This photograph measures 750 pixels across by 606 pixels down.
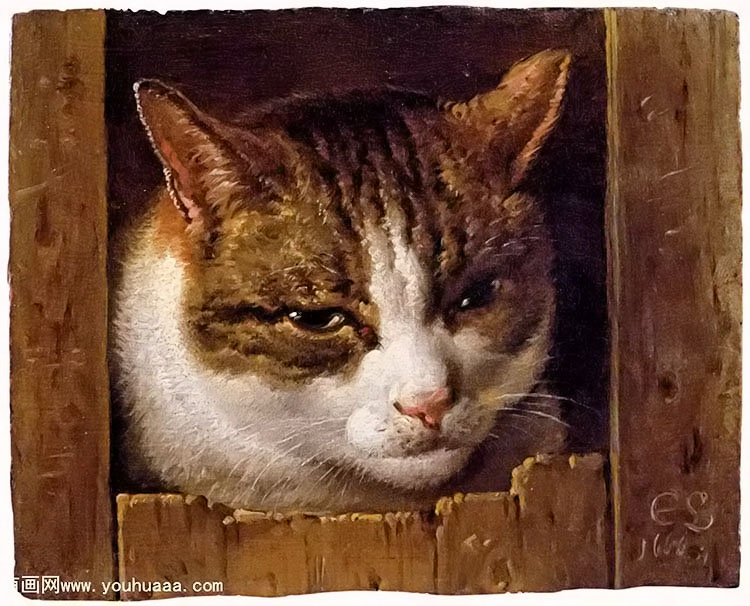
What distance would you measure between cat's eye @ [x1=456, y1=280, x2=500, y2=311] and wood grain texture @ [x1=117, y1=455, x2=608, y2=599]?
227 mm

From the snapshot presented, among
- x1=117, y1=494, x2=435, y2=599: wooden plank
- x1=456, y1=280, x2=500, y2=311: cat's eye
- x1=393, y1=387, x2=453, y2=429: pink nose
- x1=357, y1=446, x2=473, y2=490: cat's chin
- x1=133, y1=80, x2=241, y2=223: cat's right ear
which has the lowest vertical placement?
x1=117, y1=494, x2=435, y2=599: wooden plank

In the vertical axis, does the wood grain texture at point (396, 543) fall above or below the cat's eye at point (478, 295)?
below

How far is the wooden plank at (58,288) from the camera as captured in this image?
1058 mm

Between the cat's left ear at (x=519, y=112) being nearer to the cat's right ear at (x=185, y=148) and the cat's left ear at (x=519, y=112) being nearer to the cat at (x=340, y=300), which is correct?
the cat at (x=340, y=300)

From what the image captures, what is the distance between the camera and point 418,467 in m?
1.08

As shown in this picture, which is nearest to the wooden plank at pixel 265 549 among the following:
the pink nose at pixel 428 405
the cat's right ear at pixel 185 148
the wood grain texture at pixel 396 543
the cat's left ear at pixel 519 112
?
the wood grain texture at pixel 396 543

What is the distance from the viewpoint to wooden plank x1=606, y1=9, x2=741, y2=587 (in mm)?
1080

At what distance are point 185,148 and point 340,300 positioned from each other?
0.92 ft

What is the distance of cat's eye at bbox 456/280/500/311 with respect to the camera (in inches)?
41.8

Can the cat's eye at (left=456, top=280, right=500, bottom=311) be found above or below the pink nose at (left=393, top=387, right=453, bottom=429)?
above
